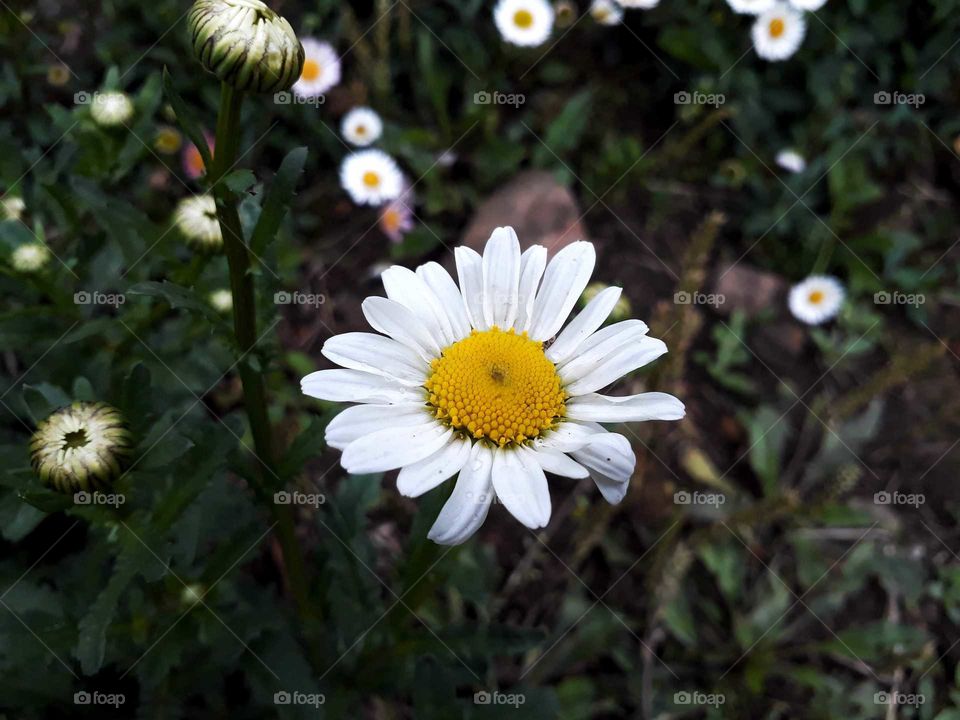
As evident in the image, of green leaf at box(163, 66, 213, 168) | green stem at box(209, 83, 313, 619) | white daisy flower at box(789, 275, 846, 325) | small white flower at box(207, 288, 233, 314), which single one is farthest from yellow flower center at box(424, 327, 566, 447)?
white daisy flower at box(789, 275, 846, 325)

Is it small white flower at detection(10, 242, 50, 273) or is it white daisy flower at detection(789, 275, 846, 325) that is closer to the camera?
small white flower at detection(10, 242, 50, 273)

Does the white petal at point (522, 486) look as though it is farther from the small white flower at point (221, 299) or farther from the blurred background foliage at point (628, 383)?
the small white flower at point (221, 299)

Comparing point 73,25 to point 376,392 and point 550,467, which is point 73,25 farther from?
point 550,467

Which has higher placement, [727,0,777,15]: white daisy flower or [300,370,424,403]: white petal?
[727,0,777,15]: white daisy flower

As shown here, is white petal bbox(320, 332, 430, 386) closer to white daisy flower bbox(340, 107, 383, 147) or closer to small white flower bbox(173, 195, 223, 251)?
small white flower bbox(173, 195, 223, 251)

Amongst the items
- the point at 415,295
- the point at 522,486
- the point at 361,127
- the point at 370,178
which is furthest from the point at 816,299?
the point at 522,486

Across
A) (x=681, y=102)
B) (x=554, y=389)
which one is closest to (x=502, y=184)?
(x=681, y=102)
